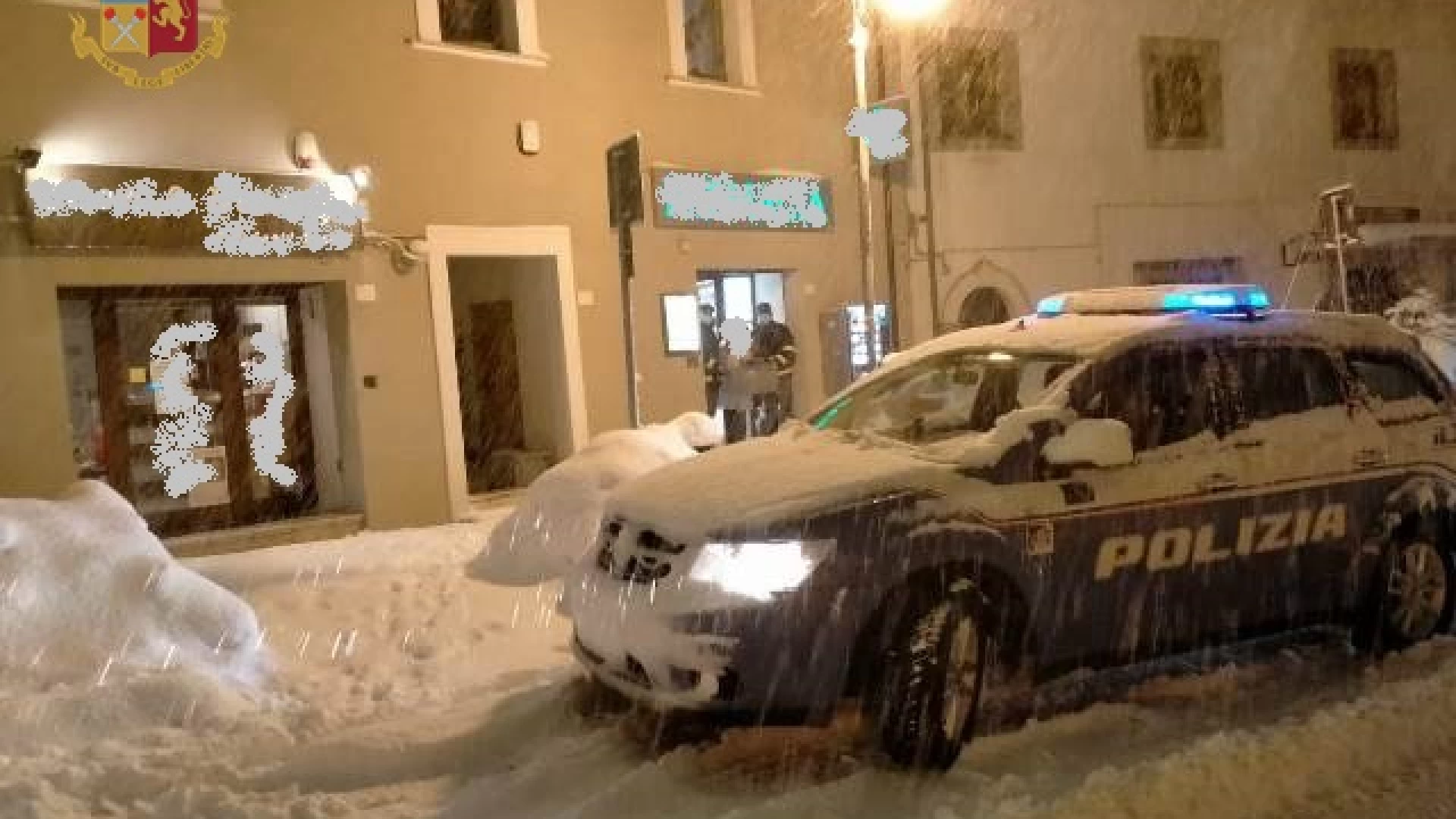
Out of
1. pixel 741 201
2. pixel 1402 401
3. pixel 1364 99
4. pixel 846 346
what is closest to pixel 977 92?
pixel 846 346

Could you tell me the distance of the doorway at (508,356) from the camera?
12.7 m

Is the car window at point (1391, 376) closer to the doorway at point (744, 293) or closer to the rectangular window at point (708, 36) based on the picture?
the doorway at point (744, 293)

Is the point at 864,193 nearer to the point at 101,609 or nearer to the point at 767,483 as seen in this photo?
the point at 767,483

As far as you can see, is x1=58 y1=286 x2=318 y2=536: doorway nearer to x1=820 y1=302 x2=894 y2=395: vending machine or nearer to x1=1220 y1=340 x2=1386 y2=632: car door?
x1=820 y1=302 x2=894 y2=395: vending machine

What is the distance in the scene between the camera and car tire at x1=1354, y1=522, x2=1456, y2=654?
20.4 feet

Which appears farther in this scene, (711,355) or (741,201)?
(711,355)

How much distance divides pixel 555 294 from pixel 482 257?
98cm

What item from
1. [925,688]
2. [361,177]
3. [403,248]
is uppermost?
[361,177]

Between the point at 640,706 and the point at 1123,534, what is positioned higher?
the point at 1123,534

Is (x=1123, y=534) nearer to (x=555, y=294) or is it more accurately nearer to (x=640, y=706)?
(x=640, y=706)

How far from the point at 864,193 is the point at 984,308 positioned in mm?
4858

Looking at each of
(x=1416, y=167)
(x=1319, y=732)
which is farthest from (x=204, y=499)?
(x=1416, y=167)

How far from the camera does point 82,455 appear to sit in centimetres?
1077

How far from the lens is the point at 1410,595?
638cm
